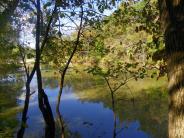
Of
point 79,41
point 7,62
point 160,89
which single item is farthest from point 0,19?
point 160,89

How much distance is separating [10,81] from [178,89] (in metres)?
37.4

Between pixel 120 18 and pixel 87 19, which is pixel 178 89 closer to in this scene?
pixel 120 18

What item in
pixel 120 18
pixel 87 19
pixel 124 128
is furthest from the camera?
pixel 124 128

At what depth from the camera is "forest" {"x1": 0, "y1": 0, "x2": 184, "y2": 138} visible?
308 cm

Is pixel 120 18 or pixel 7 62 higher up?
pixel 120 18

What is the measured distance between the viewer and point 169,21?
3062mm

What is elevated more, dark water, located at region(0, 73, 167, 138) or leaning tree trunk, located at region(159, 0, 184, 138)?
leaning tree trunk, located at region(159, 0, 184, 138)

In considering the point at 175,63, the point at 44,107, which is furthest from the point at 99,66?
the point at 175,63

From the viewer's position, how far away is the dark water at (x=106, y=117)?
17.5m

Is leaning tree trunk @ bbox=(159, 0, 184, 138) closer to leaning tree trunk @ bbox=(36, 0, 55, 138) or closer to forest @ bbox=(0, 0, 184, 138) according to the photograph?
forest @ bbox=(0, 0, 184, 138)

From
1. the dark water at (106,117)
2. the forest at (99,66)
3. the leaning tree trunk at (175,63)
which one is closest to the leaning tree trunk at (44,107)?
the forest at (99,66)

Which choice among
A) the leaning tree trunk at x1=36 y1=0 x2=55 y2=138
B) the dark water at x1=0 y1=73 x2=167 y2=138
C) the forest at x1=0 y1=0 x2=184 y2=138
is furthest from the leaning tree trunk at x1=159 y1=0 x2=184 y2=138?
the dark water at x1=0 y1=73 x2=167 y2=138

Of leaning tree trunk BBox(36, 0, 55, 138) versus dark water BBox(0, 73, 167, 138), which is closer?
leaning tree trunk BBox(36, 0, 55, 138)

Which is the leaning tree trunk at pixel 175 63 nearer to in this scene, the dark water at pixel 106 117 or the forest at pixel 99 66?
the forest at pixel 99 66
